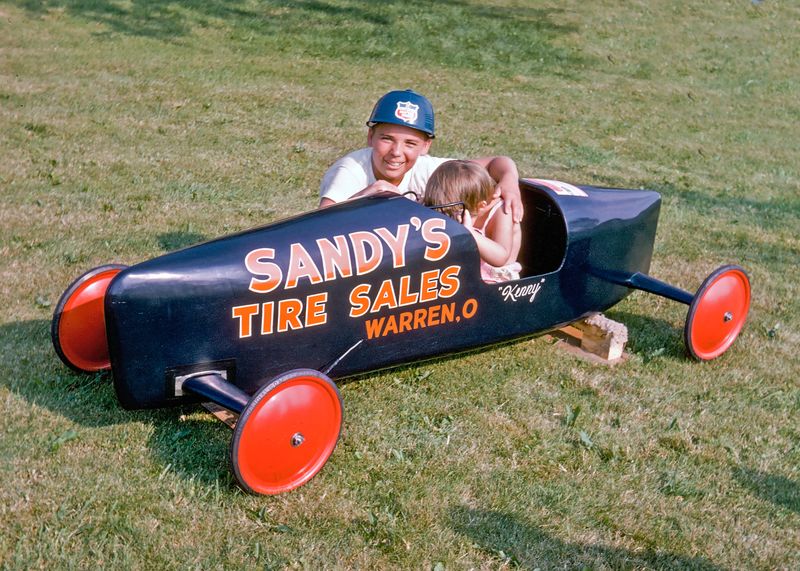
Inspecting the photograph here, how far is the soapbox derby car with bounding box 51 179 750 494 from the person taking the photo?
386 centimetres

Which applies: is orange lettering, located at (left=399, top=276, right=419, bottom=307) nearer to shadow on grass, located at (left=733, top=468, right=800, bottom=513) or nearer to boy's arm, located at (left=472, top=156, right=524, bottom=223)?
boy's arm, located at (left=472, top=156, right=524, bottom=223)

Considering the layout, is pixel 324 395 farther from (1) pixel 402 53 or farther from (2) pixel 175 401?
(1) pixel 402 53

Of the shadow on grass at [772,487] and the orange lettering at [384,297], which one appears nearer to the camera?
the shadow on grass at [772,487]

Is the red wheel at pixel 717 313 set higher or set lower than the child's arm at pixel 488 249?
lower

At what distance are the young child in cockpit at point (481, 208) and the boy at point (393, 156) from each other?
0.11 meters

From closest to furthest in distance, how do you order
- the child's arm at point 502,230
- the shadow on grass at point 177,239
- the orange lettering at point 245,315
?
1. the orange lettering at point 245,315
2. the child's arm at point 502,230
3. the shadow on grass at point 177,239

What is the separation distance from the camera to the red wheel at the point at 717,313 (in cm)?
547

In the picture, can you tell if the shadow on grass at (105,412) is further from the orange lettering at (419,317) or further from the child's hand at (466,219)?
the child's hand at (466,219)

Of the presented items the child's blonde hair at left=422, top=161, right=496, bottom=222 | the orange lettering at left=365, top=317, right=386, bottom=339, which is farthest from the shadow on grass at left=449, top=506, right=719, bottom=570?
the child's blonde hair at left=422, top=161, right=496, bottom=222

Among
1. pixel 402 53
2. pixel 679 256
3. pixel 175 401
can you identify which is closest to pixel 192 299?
pixel 175 401

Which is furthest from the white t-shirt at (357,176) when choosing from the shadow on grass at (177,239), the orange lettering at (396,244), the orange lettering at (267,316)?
the shadow on grass at (177,239)

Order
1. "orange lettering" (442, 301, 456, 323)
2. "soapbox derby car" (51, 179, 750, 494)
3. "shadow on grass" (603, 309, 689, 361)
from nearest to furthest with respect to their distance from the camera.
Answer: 1. "soapbox derby car" (51, 179, 750, 494)
2. "orange lettering" (442, 301, 456, 323)
3. "shadow on grass" (603, 309, 689, 361)

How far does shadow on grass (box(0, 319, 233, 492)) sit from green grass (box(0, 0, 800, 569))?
2 cm

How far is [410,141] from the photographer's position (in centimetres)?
514
